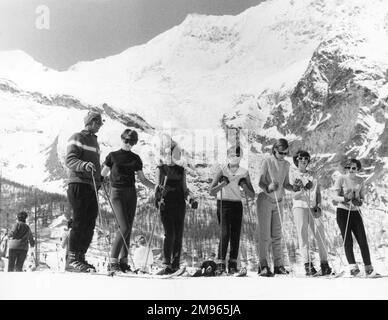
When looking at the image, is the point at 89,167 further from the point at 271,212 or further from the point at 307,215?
the point at 307,215

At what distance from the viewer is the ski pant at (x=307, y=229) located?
17.5 feet

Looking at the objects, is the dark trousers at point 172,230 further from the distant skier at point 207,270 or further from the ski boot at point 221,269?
the ski boot at point 221,269

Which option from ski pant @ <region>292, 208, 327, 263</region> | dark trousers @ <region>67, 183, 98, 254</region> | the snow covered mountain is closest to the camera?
dark trousers @ <region>67, 183, 98, 254</region>

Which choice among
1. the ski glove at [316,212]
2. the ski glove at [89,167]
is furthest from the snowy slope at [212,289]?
the ski glove at [89,167]

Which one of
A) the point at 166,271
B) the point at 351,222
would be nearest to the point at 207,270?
the point at 166,271

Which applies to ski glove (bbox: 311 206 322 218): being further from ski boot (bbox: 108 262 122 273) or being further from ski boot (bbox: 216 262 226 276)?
ski boot (bbox: 108 262 122 273)

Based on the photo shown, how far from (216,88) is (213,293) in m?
2.56

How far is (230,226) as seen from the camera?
5371 millimetres

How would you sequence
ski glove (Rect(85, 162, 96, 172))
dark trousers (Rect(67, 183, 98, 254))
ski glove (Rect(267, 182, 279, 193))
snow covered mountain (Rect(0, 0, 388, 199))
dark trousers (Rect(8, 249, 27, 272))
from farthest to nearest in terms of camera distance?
snow covered mountain (Rect(0, 0, 388, 199))
dark trousers (Rect(8, 249, 27, 272))
ski glove (Rect(267, 182, 279, 193))
dark trousers (Rect(67, 183, 98, 254))
ski glove (Rect(85, 162, 96, 172))

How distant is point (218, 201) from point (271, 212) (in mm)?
509

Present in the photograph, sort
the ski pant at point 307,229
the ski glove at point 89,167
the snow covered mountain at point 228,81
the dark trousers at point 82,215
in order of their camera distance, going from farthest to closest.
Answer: the snow covered mountain at point 228,81 < the ski pant at point 307,229 < the dark trousers at point 82,215 < the ski glove at point 89,167

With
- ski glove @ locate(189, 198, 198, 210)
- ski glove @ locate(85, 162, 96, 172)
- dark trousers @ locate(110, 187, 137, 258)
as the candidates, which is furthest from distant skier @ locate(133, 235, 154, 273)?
ski glove @ locate(85, 162, 96, 172)

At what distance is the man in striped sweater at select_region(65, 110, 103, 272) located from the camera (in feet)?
16.7
